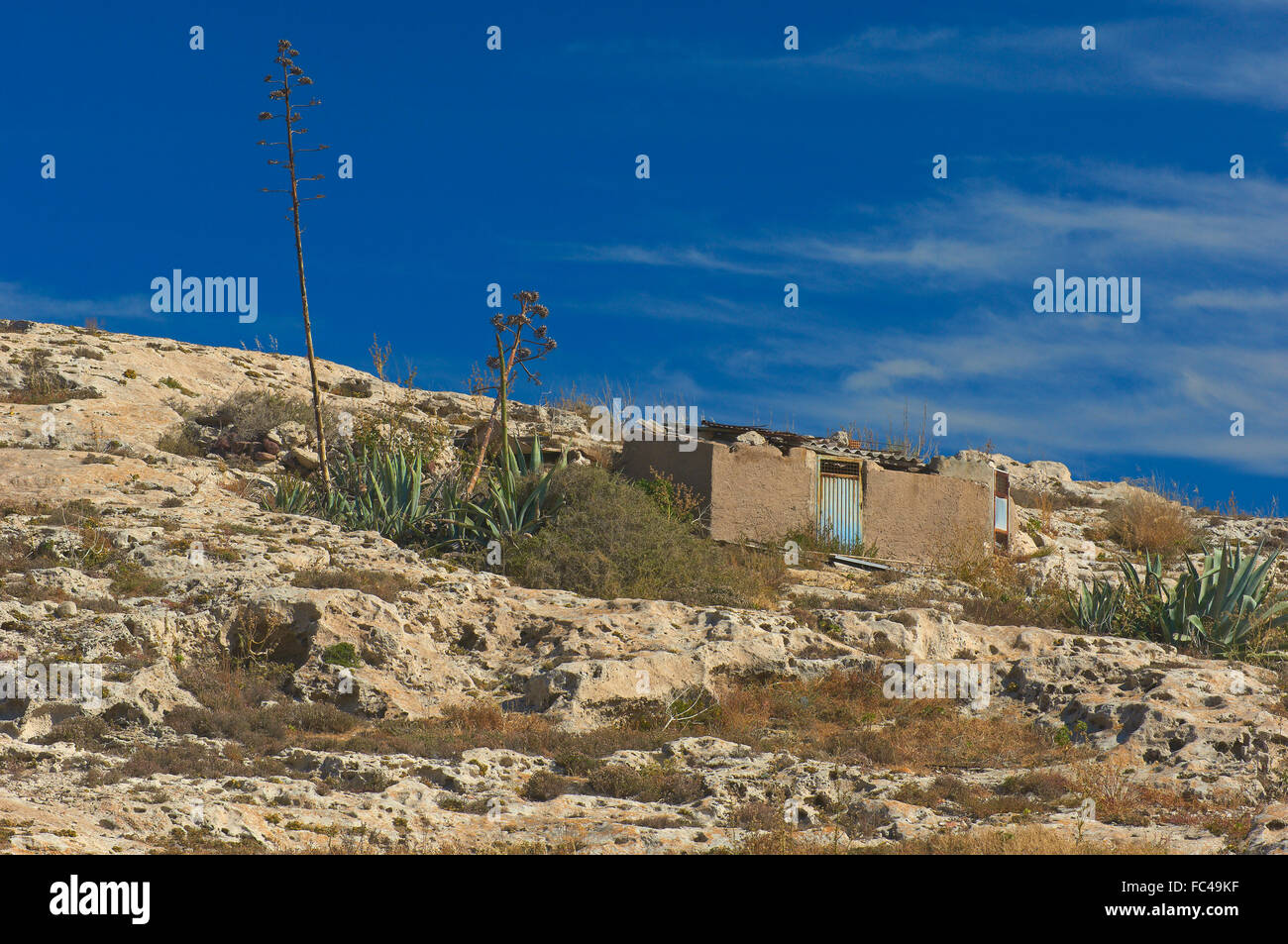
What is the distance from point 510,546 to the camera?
18.2 m

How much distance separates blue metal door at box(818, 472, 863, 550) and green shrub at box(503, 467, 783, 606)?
2988 millimetres

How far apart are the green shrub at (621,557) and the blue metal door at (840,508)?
2.99 metres

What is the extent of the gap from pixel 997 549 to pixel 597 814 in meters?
16.3

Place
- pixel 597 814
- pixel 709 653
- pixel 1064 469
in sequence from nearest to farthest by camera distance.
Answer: pixel 597 814 → pixel 709 653 → pixel 1064 469

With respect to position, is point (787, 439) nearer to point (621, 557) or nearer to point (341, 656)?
point (621, 557)

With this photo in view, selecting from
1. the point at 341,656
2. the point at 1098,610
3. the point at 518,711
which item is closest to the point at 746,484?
the point at 1098,610

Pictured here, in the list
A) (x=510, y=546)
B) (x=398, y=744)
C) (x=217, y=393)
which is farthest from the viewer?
(x=217, y=393)

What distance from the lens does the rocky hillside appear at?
9.38 metres

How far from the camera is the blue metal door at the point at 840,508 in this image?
73.5 feet

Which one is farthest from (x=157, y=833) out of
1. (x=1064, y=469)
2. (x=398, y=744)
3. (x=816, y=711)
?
(x=1064, y=469)

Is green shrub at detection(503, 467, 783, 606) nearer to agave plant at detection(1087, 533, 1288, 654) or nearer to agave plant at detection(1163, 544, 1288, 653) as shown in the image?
agave plant at detection(1087, 533, 1288, 654)

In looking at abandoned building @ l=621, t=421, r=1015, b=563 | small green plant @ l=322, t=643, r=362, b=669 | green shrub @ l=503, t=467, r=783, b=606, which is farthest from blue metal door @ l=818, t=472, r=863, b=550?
small green plant @ l=322, t=643, r=362, b=669

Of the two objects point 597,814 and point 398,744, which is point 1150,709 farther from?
point 398,744
